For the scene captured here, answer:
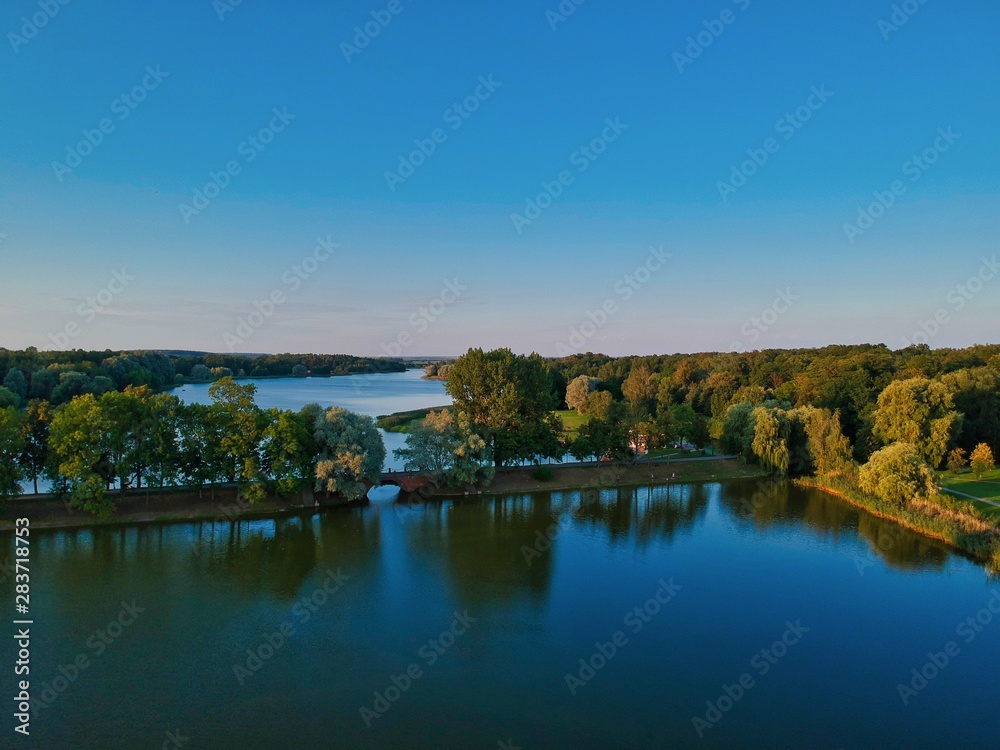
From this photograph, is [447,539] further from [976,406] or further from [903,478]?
[976,406]

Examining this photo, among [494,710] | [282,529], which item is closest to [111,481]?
[282,529]

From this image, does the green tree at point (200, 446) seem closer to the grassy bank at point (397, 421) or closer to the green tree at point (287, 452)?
the green tree at point (287, 452)

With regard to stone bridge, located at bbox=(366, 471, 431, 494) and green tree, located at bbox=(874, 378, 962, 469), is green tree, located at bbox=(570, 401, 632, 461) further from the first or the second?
green tree, located at bbox=(874, 378, 962, 469)

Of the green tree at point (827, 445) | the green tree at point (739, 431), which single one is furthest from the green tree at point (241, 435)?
the green tree at point (827, 445)

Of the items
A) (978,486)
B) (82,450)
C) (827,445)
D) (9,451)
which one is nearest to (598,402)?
(827,445)

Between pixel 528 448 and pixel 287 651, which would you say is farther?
pixel 528 448

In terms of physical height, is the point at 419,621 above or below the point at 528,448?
below

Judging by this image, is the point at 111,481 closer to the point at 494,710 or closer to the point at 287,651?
the point at 287,651
